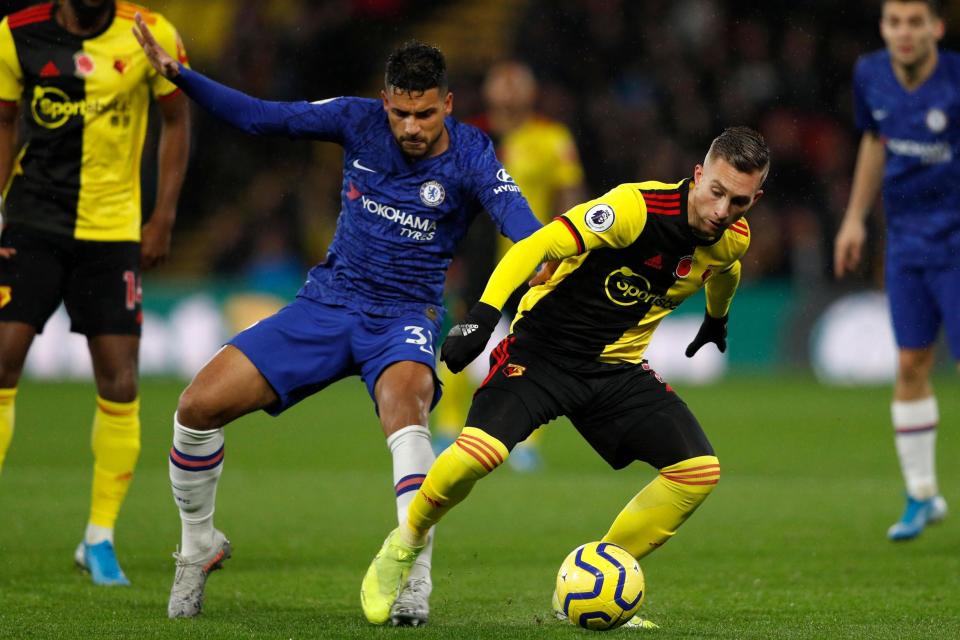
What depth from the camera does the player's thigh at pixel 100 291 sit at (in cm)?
651

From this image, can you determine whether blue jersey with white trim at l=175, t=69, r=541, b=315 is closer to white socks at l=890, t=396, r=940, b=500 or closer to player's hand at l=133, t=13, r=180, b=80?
player's hand at l=133, t=13, r=180, b=80

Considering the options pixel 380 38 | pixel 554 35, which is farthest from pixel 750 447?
pixel 380 38

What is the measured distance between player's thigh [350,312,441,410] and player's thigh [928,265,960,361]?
312cm

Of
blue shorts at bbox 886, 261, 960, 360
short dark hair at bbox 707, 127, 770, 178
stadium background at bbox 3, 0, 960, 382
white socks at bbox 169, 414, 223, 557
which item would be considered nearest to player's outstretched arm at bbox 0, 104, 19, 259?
white socks at bbox 169, 414, 223, 557

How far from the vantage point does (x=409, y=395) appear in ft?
18.3

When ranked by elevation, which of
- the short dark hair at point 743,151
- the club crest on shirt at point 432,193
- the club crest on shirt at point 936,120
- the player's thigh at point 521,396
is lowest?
the player's thigh at point 521,396

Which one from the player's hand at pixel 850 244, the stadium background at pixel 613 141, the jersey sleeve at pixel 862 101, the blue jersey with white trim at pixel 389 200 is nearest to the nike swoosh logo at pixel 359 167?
the blue jersey with white trim at pixel 389 200

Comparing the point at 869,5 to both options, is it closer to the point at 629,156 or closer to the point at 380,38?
the point at 629,156

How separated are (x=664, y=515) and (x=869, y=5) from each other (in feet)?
49.2

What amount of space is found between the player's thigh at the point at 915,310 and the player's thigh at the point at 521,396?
2877mm

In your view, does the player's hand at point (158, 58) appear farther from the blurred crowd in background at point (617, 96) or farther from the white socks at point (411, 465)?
the blurred crowd in background at point (617, 96)

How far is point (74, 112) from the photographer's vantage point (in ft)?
21.2

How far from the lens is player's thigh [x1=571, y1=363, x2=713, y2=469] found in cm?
554

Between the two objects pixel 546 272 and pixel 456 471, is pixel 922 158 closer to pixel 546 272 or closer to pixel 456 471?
pixel 546 272
